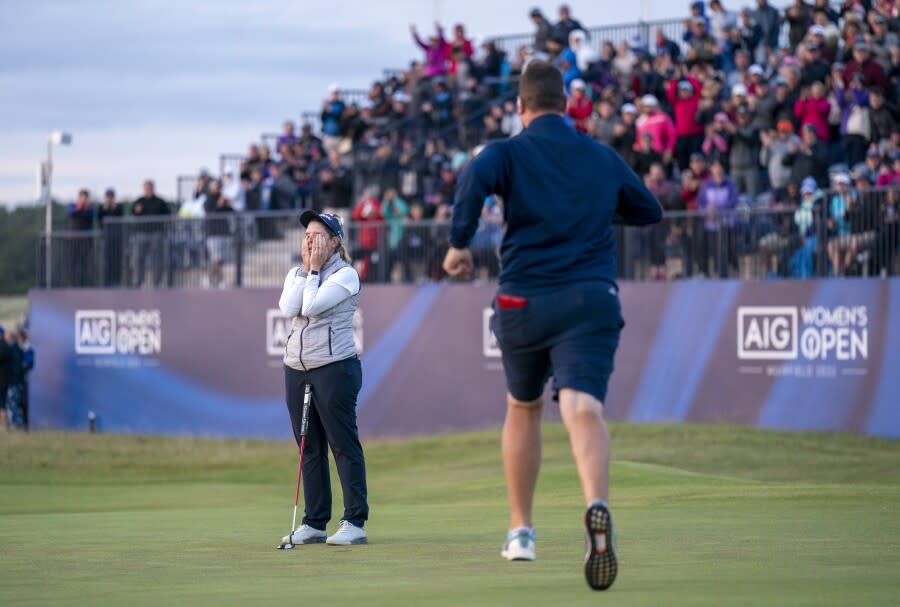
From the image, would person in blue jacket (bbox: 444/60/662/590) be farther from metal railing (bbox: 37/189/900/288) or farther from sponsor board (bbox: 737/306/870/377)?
sponsor board (bbox: 737/306/870/377)

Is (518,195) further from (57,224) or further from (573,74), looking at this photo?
(57,224)

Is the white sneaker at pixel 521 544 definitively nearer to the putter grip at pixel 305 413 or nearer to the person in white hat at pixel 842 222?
the putter grip at pixel 305 413

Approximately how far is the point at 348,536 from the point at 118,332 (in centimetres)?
2099

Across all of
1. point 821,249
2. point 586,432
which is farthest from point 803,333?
point 586,432

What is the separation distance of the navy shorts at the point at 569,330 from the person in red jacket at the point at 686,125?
18434mm

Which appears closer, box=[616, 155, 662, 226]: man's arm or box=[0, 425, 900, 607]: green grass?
box=[0, 425, 900, 607]: green grass

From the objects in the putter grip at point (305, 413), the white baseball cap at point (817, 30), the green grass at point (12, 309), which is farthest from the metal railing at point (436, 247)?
the green grass at point (12, 309)

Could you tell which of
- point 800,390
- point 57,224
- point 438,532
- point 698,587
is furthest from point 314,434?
point 57,224

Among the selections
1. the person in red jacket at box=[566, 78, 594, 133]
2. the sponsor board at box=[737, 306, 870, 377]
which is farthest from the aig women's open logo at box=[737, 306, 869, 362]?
the person in red jacket at box=[566, 78, 594, 133]

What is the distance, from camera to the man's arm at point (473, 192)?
7.04m

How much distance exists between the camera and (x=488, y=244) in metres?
24.8

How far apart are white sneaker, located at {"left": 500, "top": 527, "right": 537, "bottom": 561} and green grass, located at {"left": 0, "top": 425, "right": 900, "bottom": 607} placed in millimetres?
72

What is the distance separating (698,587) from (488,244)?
60.6 feet

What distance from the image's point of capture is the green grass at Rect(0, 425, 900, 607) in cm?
660
